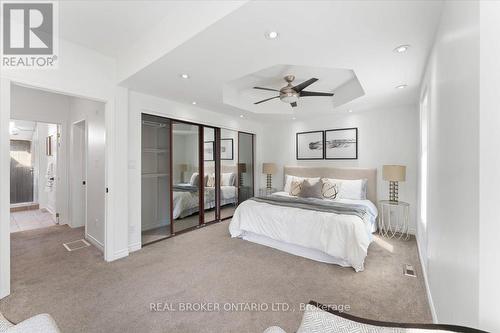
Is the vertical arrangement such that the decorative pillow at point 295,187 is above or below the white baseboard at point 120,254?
above

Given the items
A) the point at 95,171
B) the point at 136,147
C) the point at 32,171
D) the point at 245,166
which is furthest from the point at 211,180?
the point at 32,171

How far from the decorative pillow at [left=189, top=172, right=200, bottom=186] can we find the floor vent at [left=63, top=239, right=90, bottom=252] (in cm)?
191

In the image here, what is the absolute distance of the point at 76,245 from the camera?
3.41m

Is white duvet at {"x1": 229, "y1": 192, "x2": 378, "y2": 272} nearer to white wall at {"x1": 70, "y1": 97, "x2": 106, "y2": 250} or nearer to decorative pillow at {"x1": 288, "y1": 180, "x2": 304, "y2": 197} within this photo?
decorative pillow at {"x1": 288, "y1": 180, "x2": 304, "y2": 197}

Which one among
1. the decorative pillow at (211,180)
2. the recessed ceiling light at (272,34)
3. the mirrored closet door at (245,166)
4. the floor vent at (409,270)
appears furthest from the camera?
the mirrored closet door at (245,166)

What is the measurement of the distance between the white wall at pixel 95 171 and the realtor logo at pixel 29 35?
0.96m

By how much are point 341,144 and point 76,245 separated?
5214 millimetres

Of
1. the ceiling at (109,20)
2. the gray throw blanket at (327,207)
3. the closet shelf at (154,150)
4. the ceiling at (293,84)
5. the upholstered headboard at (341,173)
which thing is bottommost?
the gray throw blanket at (327,207)

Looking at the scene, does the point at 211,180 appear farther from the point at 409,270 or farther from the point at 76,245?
the point at 409,270

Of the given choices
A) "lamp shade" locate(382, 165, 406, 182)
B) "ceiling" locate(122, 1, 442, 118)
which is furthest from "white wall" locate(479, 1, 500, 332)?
"lamp shade" locate(382, 165, 406, 182)

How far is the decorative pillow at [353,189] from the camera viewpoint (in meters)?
4.16

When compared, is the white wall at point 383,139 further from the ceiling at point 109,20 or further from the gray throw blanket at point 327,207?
the ceiling at point 109,20

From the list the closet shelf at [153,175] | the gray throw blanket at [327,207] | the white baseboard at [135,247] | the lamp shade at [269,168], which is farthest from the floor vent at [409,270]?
the closet shelf at [153,175]

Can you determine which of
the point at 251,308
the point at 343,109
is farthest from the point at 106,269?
the point at 343,109
